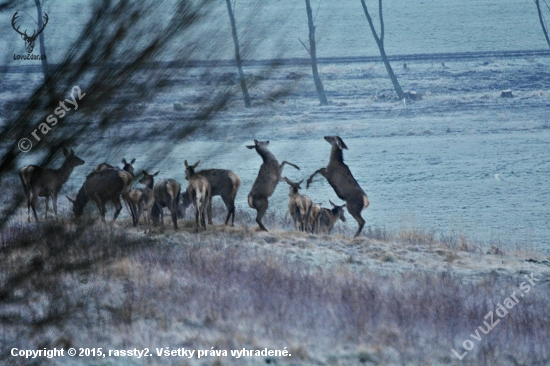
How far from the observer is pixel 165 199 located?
9.20 metres

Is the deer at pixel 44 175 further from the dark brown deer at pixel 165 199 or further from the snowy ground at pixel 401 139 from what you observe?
the dark brown deer at pixel 165 199

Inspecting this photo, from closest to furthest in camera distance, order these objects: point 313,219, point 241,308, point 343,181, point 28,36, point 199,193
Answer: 1. point 28,36
2. point 241,308
3. point 199,193
4. point 343,181
5. point 313,219

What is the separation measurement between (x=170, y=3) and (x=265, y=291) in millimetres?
3524

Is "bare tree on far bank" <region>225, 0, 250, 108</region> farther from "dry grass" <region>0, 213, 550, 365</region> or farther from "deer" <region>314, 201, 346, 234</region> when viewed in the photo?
"deer" <region>314, 201, 346, 234</region>

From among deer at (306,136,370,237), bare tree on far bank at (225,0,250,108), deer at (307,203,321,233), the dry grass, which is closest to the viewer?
bare tree on far bank at (225,0,250,108)

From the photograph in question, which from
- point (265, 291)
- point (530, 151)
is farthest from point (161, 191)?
point (530, 151)

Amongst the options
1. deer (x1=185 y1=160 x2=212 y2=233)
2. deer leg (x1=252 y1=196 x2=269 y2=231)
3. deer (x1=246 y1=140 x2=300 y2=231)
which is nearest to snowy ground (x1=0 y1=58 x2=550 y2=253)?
deer (x1=185 y1=160 x2=212 y2=233)

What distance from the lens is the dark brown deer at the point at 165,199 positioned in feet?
28.5

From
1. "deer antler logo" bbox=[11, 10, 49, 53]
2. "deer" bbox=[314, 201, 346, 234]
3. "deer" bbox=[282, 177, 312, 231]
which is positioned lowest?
"deer" bbox=[314, 201, 346, 234]

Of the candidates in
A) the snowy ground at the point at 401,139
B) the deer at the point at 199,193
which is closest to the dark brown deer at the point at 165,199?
the deer at the point at 199,193

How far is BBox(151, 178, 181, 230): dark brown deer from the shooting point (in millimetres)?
8672

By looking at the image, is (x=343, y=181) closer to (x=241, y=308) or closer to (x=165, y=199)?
(x=165, y=199)

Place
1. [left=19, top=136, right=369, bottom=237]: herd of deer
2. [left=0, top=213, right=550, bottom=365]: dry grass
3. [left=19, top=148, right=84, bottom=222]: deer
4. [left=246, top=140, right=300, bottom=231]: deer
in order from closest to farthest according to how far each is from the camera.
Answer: [left=19, top=148, right=84, bottom=222]: deer < [left=0, top=213, right=550, bottom=365]: dry grass < [left=19, top=136, right=369, bottom=237]: herd of deer < [left=246, top=140, right=300, bottom=231]: deer

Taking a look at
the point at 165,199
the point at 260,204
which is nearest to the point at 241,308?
the point at 165,199
